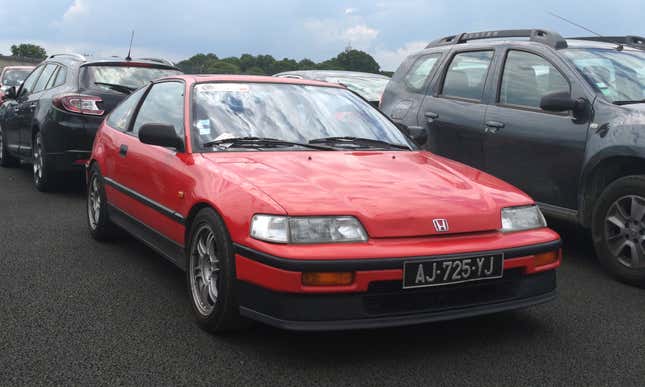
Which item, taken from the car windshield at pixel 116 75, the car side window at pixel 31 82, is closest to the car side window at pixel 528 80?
the car windshield at pixel 116 75

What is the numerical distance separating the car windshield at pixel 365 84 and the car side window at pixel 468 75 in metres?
4.58

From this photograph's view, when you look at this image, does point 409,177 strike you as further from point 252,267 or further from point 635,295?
point 635,295

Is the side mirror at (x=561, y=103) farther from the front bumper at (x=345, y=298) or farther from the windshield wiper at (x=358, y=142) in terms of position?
the front bumper at (x=345, y=298)

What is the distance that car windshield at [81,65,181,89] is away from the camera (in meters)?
8.64

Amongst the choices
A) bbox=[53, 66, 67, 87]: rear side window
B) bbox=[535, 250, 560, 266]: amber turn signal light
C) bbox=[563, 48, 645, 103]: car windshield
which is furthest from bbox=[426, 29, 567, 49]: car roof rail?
bbox=[53, 66, 67, 87]: rear side window

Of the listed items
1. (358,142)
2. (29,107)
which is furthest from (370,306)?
(29,107)

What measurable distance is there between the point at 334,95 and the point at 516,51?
6.48 ft

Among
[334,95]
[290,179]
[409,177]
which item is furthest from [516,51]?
[290,179]

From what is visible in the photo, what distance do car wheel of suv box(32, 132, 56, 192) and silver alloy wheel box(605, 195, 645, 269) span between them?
20.1ft

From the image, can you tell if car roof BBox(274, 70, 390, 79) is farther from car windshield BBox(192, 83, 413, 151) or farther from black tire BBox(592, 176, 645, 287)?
black tire BBox(592, 176, 645, 287)

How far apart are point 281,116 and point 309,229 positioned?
4.85ft

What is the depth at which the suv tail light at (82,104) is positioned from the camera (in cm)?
849

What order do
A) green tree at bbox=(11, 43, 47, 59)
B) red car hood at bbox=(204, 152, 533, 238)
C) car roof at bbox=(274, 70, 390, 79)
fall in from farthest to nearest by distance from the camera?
green tree at bbox=(11, 43, 47, 59)
car roof at bbox=(274, 70, 390, 79)
red car hood at bbox=(204, 152, 533, 238)

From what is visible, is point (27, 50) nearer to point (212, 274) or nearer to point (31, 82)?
point (31, 82)
